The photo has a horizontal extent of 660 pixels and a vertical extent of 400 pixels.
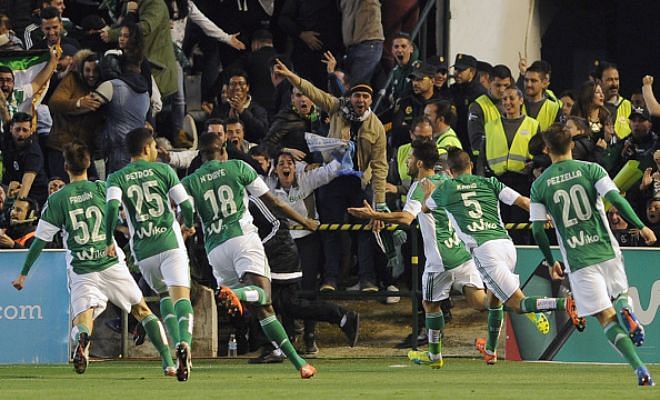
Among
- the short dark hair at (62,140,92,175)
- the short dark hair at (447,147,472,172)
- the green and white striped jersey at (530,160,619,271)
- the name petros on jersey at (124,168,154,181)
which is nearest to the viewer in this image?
the green and white striped jersey at (530,160,619,271)

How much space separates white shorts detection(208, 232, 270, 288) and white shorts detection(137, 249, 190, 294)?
0.67 m

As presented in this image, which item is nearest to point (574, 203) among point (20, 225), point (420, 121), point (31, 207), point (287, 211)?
point (287, 211)

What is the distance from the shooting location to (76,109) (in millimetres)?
19328

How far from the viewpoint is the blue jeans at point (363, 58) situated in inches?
803

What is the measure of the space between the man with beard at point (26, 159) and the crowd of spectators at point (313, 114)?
0.02 m

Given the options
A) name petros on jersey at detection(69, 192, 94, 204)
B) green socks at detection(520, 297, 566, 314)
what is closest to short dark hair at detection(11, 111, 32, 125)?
name petros on jersey at detection(69, 192, 94, 204)

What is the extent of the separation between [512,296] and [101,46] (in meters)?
8.13

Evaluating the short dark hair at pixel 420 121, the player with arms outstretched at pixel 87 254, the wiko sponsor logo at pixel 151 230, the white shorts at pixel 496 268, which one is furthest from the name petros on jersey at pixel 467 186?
the player with arms outstretched at pixel 87 254

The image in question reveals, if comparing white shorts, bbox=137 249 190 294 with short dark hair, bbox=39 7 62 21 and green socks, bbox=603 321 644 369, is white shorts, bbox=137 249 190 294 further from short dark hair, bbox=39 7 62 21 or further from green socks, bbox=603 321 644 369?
short dark hair, bbox=39 7 62 21

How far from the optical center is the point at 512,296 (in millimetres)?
16078

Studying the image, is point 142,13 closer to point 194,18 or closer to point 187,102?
point 194,18

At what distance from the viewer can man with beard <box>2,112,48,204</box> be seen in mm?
19172

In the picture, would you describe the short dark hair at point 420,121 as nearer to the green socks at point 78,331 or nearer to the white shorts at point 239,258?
the white shorts at point 239,258

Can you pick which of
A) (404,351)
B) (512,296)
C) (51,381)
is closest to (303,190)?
(404,351)
